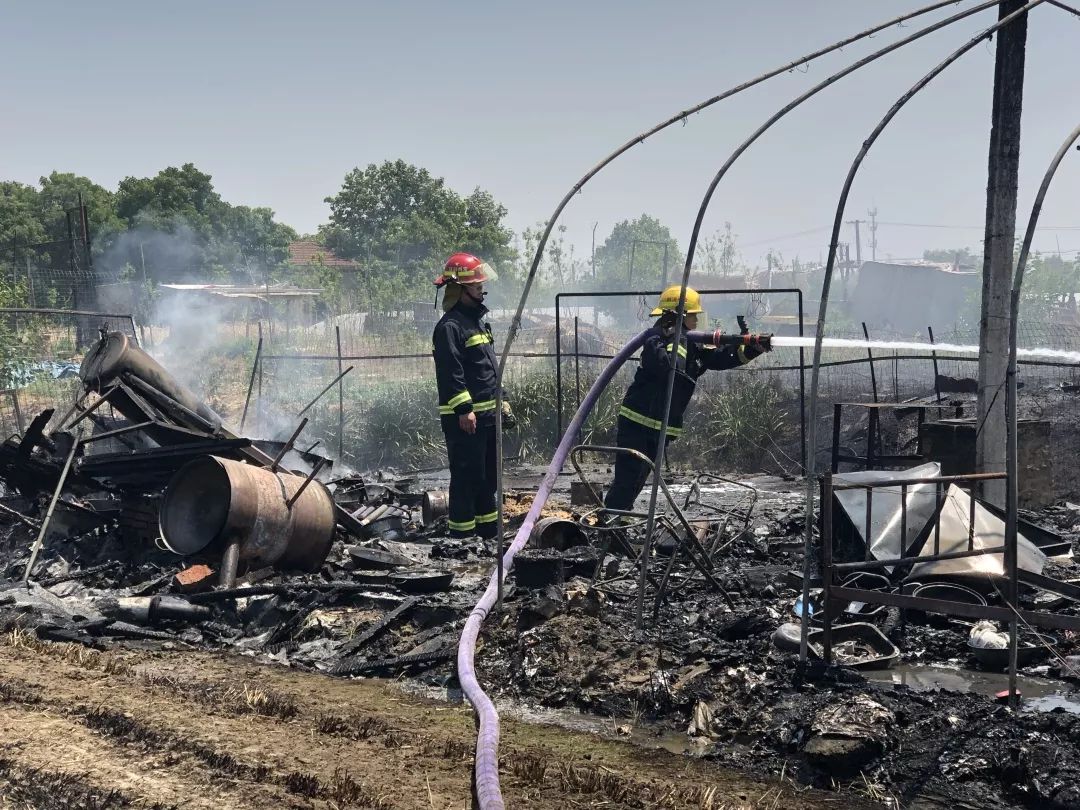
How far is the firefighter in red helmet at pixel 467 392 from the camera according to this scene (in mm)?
8352

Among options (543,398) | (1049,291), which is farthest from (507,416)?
(1049,291)

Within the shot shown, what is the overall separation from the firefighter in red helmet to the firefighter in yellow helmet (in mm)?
1153

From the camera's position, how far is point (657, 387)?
318 inches

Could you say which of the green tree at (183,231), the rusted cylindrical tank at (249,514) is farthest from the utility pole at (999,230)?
the green tree at (183,231)

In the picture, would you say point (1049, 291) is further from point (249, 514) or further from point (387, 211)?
point (249, 514)

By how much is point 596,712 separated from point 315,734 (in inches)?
55.4

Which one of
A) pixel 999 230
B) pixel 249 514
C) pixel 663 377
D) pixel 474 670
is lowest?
pixel 474 670

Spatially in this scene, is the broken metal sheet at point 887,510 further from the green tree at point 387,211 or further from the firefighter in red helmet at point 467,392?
the green tree at point 387,211

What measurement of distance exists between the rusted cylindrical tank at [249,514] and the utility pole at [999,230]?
555cm

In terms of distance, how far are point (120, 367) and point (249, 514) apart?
7.21 feet

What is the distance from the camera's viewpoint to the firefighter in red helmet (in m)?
8.35

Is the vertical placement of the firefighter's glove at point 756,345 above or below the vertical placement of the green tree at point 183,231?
below

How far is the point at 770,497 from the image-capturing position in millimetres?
10484

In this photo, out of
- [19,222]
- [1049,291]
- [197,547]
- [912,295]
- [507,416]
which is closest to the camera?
[197,547]
